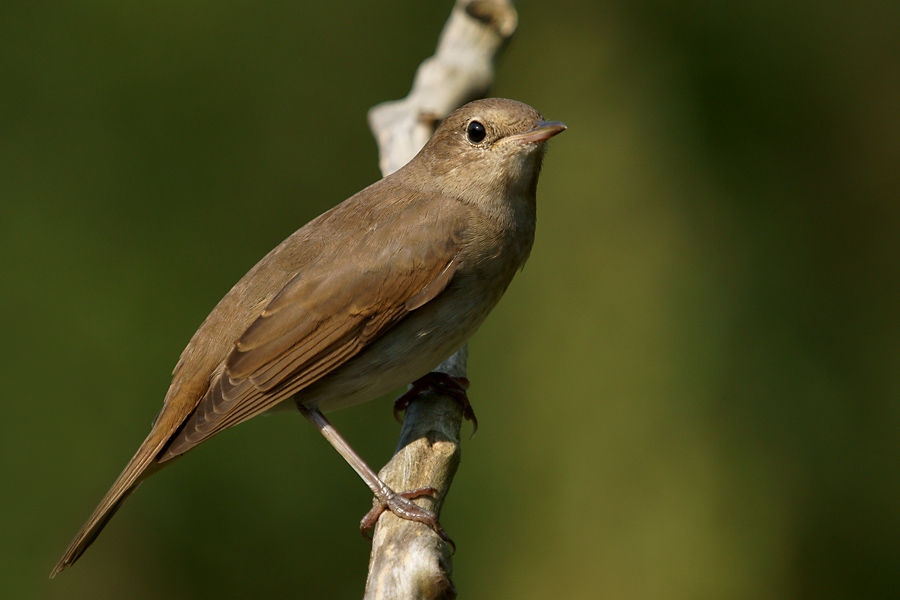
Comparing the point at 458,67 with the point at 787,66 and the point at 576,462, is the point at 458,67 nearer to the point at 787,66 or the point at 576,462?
the point at 576,462

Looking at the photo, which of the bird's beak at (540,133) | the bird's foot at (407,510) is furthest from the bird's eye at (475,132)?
the bird's foot at (407,510)

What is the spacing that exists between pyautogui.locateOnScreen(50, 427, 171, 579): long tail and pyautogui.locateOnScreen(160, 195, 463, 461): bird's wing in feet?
0.25

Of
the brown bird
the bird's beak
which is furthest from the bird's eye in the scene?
the bird's beak

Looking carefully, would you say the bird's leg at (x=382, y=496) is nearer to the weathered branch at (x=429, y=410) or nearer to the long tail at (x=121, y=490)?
the weathered branch at (x=429, y=410)

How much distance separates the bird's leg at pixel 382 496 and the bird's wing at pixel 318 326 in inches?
8.8

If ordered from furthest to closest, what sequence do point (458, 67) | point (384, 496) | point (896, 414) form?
point (896, 414), point (458, 67), point (384, 496)

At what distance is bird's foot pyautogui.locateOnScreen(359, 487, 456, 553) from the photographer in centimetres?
299

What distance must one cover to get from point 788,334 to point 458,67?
258 cm

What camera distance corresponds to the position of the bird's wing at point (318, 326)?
344 centimetres

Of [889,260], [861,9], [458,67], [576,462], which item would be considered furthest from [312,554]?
[861,9]

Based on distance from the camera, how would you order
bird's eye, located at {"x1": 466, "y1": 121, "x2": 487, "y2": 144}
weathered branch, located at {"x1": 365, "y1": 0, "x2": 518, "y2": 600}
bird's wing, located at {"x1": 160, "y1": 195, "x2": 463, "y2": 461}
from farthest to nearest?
bird's eye, located at {"x1": 466, "y1": 121, "x2": 487, "y2": 144} → bird's wing, located at {"x1": 160, "y1": 195, "x2": 463, "y2": 461} → weathered branch, located at {"x1": 365, "y1": 0, "x2": 518, "y2": 600}

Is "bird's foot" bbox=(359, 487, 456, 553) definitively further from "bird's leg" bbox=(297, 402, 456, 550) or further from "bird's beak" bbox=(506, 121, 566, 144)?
"bird's beak" bbox=(506, 121, 566, 144)

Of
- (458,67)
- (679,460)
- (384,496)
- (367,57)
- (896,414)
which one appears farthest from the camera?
(367,57)

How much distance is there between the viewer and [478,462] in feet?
17.4
